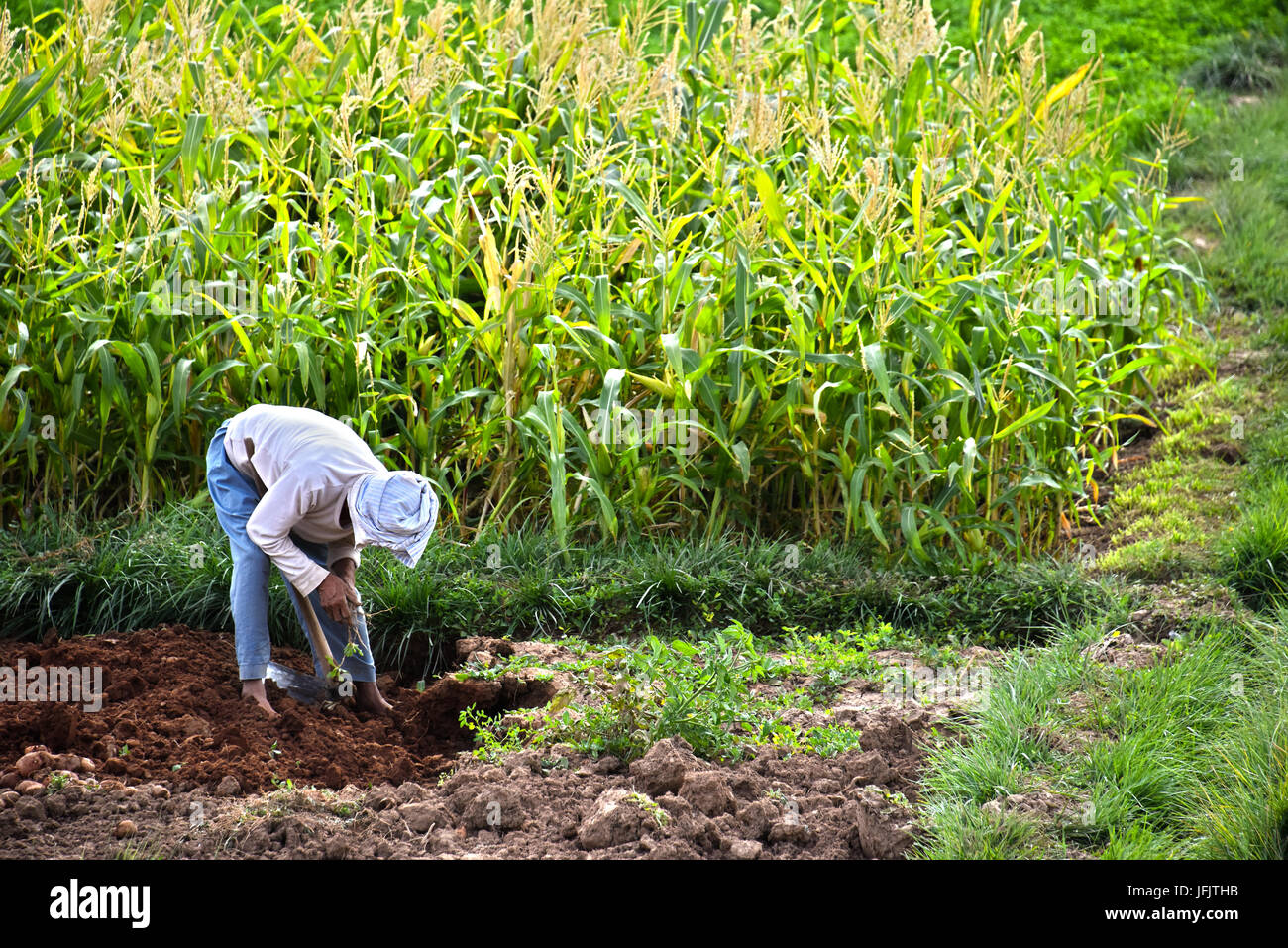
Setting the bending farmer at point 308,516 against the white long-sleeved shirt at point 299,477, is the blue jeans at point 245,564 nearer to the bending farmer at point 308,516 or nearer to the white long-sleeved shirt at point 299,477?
the bending farmer at point 308,516

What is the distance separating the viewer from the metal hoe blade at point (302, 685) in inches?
164

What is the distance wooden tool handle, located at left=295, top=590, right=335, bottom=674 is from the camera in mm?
3945

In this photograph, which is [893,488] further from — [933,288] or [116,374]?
[116,374]

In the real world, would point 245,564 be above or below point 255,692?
above

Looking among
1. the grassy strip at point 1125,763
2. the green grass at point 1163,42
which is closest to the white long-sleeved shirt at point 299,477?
the grassy strip at point 1125,763

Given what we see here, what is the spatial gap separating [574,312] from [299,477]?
207 centimetres

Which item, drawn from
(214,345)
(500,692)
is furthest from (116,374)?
(500,692)

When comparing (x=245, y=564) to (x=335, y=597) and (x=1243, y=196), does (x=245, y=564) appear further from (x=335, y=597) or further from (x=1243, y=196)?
(x=1243, y=196)

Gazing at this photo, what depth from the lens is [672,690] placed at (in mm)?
3613

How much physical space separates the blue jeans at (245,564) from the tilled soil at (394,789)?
0.58ft

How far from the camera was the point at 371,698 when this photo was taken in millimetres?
4105

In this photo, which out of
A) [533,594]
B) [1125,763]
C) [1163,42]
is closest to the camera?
[1125,763]

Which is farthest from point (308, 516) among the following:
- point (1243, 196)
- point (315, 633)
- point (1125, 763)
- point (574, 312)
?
point (1243, 196)

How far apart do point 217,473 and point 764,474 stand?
2.31 meters
